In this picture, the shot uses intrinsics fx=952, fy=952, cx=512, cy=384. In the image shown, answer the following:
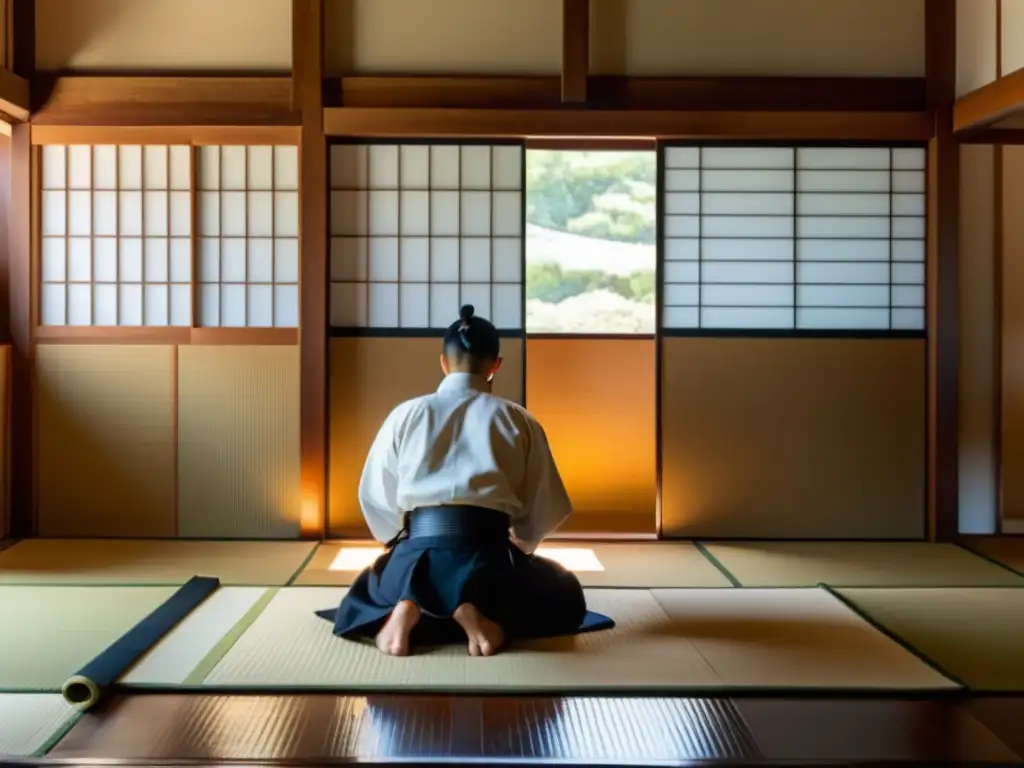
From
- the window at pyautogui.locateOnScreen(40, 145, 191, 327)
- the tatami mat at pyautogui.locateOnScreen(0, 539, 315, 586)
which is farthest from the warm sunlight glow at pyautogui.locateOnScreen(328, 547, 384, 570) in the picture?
the window at pyautogui.locateOnScreen(40, 145, 191, 327)

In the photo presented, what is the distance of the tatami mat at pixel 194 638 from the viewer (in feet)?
8.74

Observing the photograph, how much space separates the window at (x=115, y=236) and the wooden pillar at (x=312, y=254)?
2.05ft

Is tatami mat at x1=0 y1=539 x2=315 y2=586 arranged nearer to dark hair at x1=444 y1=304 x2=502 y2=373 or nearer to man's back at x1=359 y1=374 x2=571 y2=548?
man's back at x1=359 y1=374 x2=571 y2=548

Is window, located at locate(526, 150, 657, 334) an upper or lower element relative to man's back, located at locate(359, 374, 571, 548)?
upper

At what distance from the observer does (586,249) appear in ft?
25.0

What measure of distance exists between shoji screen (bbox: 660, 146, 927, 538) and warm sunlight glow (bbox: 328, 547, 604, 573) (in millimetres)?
580

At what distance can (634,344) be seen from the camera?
6199mm

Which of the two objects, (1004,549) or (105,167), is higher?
(105,167)

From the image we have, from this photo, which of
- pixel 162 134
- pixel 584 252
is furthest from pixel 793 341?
pixel 162 134

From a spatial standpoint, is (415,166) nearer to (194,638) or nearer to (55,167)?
(55,167)

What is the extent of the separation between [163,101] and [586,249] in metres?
3.71

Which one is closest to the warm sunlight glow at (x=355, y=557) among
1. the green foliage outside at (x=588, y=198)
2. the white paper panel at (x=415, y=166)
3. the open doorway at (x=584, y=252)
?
the white paper panel at (x=415, y=166)

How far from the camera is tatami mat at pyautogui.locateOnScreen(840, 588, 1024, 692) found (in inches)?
111

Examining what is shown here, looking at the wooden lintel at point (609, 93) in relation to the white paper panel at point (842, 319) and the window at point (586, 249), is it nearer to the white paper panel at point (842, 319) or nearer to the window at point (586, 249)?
the white paper panel at point (842, 319)
